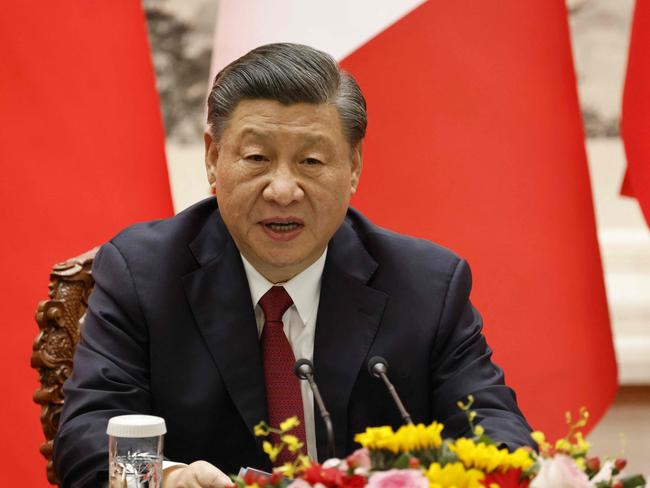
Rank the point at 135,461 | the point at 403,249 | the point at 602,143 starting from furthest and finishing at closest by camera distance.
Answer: the point at 602,143, the point at 403,249, the point at 135,461

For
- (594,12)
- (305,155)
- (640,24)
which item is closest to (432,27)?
(640,24)

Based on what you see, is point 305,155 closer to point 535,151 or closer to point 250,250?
point 250,250

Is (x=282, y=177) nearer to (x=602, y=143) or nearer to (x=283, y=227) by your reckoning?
(x=283, y=227)

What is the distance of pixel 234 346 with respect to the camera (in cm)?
208

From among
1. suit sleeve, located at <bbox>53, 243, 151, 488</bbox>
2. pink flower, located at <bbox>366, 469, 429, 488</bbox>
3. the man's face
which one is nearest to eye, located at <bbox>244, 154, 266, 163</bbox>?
the man's face

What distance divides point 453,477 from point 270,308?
106 centimetres

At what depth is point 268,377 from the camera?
2.08m

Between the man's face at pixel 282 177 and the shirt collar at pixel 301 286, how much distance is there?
0.11m

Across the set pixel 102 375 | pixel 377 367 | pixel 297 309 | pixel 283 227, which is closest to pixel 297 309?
pixel 297 309

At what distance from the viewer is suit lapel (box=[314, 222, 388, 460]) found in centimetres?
210

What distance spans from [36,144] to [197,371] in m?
1.16

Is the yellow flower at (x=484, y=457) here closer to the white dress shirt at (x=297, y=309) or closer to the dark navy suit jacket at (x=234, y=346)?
the dark navy suit jacket at (x=234, y=346)

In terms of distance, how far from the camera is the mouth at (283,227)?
2016 millimetres

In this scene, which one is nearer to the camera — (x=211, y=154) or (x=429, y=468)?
(x=429, y=468)
